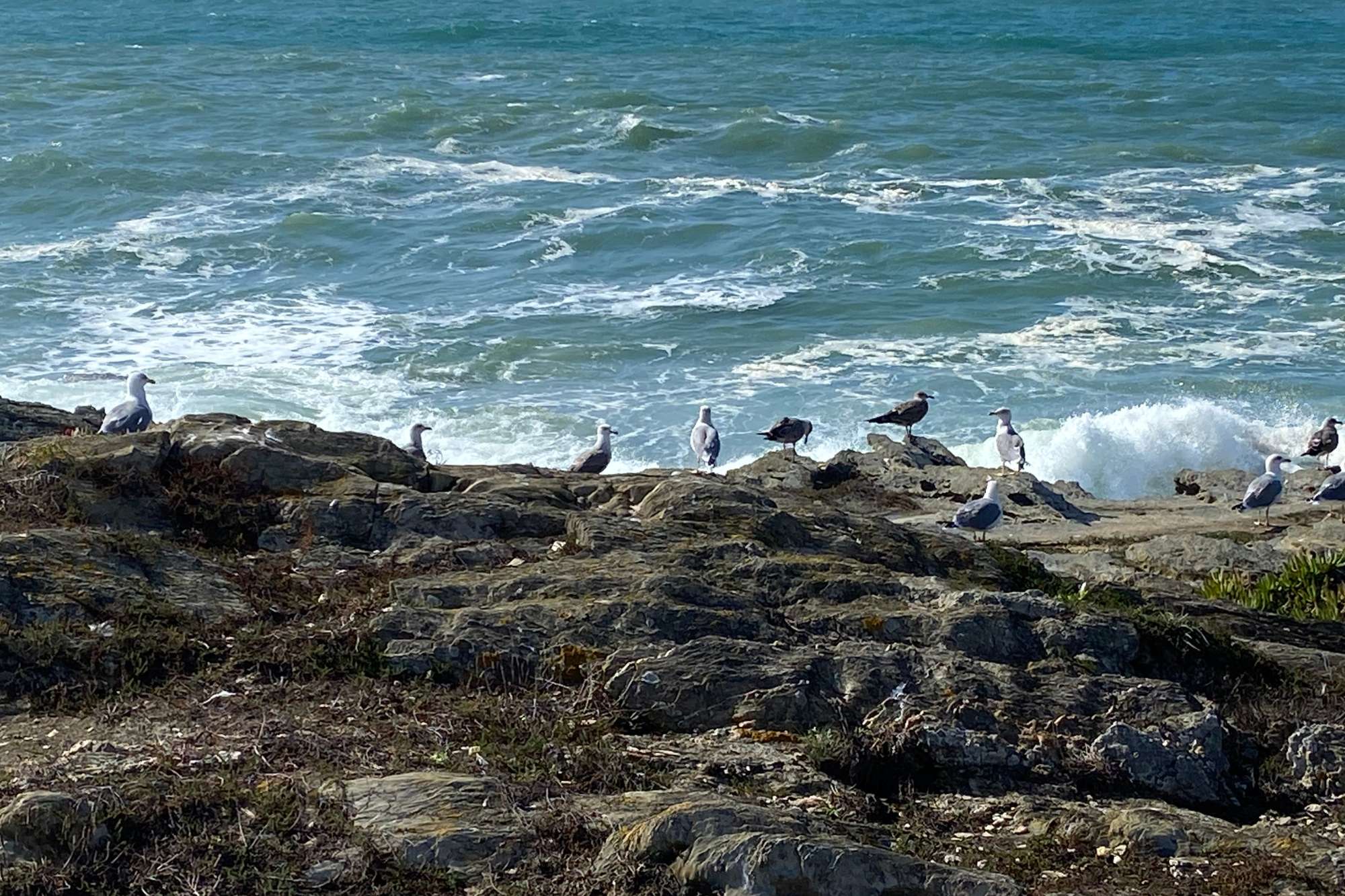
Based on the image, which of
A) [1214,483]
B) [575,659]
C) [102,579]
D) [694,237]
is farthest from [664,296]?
[575,659]

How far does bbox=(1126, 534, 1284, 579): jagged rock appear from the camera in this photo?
38.5ft

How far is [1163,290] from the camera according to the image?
27.7 meters

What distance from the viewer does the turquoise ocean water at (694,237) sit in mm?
22875

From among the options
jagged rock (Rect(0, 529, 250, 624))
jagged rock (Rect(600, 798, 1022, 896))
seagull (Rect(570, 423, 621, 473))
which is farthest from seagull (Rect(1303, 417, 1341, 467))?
jagged rock (Rect(600, 798, 1022, 896))

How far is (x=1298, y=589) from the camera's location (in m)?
10.4

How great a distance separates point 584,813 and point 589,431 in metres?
16.3

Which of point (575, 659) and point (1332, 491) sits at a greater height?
point (575, 659)

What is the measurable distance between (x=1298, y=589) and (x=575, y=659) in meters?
6.05

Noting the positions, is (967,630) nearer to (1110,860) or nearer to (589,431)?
(1110,860)

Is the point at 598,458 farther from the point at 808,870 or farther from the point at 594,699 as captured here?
the point at 808,870

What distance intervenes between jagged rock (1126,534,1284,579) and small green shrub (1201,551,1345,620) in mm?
697

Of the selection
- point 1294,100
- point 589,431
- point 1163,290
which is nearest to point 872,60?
point 1294,100

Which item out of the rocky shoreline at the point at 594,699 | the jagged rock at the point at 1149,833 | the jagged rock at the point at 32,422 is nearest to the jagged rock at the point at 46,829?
the rocky shoreline at the point at 594,699

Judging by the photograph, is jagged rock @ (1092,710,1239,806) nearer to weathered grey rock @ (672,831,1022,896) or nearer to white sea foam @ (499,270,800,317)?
weathered grey rock @ (672,831,1022,896)
